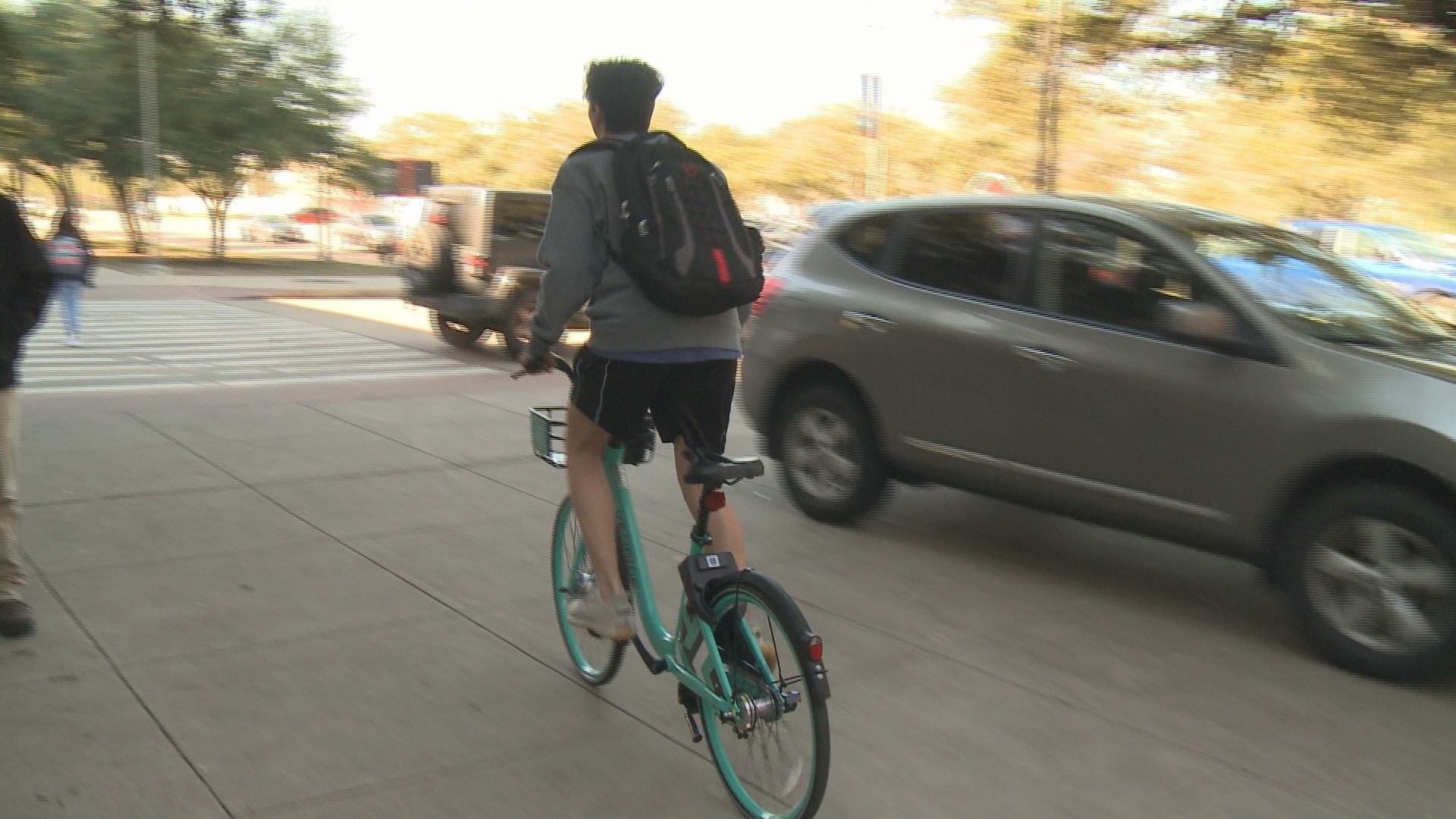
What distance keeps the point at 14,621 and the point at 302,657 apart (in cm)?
106

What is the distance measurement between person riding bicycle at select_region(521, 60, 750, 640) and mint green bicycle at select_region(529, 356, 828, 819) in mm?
100

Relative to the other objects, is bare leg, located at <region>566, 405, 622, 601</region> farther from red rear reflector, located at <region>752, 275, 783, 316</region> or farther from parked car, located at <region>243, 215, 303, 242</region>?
parked car, located at <region>243, 215, 303, 242</region>

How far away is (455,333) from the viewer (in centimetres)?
1535

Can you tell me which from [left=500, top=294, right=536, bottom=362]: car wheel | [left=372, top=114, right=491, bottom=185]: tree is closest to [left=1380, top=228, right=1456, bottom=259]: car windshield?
[left=500, top=294, right=536, bottom=362]: car wheel

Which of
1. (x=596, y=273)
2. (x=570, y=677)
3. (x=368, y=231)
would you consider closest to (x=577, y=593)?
(x=570, y=677)

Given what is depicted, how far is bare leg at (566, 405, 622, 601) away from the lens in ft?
12.3

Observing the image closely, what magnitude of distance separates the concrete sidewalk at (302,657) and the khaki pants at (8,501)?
0.21 m

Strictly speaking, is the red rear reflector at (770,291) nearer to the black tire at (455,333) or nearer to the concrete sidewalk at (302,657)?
the concrete sidewalk at (302,657)

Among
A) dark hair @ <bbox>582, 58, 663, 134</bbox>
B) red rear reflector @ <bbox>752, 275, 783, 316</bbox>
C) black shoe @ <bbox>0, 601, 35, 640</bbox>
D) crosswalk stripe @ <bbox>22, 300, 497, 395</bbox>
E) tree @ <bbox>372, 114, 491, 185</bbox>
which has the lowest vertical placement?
black shoe @ <bbox>0, 601, 35, 640</bbox>

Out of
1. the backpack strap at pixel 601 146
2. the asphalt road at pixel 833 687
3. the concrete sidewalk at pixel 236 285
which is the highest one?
the backpack strap at pixel 601 146

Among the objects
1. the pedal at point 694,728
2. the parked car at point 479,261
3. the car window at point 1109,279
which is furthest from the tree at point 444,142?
the pedal at point 694,728

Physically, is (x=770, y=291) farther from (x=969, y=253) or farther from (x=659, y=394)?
(x=659, y=394)

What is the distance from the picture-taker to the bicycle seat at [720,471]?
3.20 metres

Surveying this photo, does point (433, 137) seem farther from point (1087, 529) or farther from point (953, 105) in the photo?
point (1087, 529)
